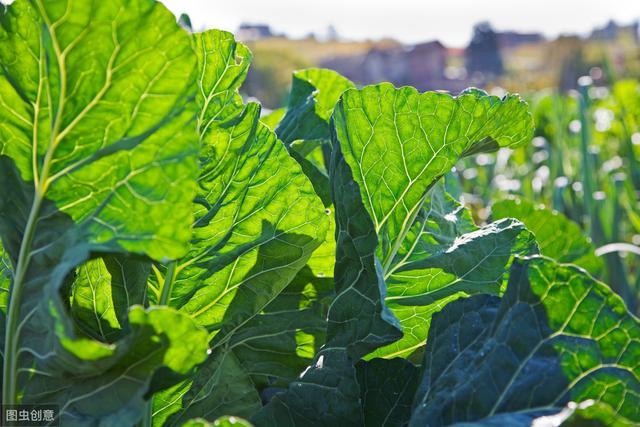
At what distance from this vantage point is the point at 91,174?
75cm

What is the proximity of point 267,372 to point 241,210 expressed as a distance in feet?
0.94

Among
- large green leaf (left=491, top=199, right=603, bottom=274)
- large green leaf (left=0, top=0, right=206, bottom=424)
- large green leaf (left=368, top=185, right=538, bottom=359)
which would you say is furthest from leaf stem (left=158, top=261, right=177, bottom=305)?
large green leaf (left=491, top=199, right=603, bottom=274)

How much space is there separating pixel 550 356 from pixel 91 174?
1.70ft

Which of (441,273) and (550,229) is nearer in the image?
(441,273)

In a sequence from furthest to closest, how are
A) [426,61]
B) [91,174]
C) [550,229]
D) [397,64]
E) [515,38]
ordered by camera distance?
1. [515,38]
2. [397,64]
3. [426,61]
4. [550,229]
5. [91,174]

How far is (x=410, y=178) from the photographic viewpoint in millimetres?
984

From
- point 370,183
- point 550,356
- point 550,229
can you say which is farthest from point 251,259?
point 550,229

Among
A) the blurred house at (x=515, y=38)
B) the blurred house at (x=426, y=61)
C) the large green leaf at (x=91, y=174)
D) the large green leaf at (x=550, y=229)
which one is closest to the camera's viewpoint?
the large green leaf at (x=91, y=174)

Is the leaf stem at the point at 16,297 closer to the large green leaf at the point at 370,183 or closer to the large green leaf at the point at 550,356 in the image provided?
the large green leaf at the point at 370,183

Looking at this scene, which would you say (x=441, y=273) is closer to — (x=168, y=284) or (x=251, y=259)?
(x=251, y=259)

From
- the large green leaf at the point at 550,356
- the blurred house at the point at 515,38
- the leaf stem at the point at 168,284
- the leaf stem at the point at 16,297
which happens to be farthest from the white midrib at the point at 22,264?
the blurred house at the point at 515,38

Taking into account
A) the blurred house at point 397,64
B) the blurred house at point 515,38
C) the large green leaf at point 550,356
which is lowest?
the large green leaf at point 550,356

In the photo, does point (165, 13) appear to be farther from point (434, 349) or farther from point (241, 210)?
point (434, 349)

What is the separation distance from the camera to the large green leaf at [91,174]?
70 centimetres
